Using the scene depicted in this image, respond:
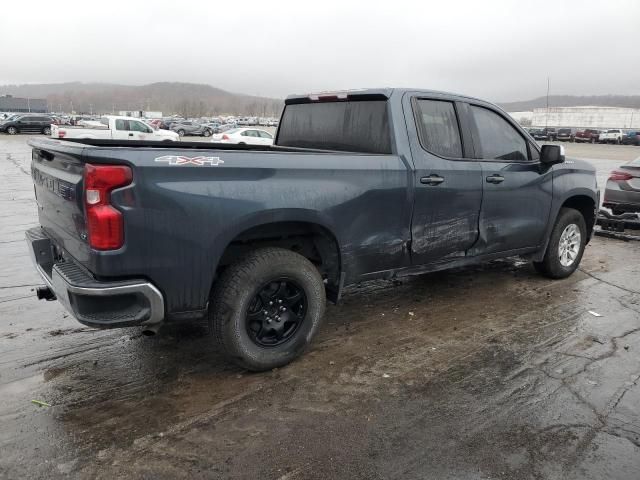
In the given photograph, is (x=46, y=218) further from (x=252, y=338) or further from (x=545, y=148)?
(x=545, y=148)

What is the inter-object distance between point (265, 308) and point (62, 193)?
150cm

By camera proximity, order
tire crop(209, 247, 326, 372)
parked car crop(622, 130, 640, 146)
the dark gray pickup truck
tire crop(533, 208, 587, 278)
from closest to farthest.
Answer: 1. the dark gray pickup truck
2. tire crop(209, 247, 326, 372)
3. tire crop(533, 208, 587, 278)
4. parked car crop(622, 130, 640, 146)

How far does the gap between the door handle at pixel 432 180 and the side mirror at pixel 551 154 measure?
5.18ft

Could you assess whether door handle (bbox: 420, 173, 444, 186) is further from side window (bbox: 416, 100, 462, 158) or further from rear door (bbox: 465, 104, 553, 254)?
rear door (bbox: 465, 104, 553, 254)

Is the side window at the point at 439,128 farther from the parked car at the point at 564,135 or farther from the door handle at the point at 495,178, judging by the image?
the parked car at the point at 564,135

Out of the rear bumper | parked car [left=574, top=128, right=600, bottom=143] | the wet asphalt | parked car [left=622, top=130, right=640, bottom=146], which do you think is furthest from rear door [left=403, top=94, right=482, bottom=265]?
parked car [left=574, top=128, right=600, bottom=143]

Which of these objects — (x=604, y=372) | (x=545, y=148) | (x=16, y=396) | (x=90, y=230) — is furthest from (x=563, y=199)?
(x=16, y=396)

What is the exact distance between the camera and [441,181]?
441 cm

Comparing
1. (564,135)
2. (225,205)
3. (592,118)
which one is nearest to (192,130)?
(564,135)

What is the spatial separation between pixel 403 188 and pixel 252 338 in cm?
163

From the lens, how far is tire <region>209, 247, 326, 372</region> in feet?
11.4

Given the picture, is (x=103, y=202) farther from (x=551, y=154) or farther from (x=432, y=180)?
(x=551, y=154)

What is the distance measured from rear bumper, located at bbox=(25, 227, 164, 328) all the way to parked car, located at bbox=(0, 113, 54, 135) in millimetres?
43996

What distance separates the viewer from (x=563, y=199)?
5.75 m
